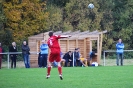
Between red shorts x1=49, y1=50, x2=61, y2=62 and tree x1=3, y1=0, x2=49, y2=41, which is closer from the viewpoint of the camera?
red shorts x1=49, y1=50, x2=61, y2=62

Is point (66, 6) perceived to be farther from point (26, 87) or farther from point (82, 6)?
point (26, 87)

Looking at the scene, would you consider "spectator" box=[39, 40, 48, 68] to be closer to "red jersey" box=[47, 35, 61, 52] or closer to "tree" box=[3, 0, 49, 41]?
"red jersey" box=[47, 35, 61, 52]

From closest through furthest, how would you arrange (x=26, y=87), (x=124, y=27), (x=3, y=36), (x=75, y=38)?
(x=26, y=87) < (x=75, y=38) < (x=3, y=36) < (x=124, y=27)

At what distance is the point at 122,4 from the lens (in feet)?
198

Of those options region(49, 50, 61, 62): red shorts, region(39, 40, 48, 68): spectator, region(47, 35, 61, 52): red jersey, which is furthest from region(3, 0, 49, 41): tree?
region(47, 35, 61, 52): red jersey

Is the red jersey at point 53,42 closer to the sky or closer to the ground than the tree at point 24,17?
closer to the ground

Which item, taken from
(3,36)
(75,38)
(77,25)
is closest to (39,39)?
(75,38)

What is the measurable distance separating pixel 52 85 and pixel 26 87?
1114mm

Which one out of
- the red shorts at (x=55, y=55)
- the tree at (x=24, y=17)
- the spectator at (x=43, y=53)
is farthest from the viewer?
the tree at (x=24, y=17)

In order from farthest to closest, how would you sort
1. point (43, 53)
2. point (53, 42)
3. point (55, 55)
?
1. point (43, 53)
2. point (55, 55)
3. point (53, 42)

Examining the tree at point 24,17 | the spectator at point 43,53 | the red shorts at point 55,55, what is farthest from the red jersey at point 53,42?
the tree at point 24,17

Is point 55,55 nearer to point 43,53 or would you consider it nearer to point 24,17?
point 43,53

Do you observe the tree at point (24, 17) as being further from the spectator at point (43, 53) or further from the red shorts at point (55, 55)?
the red shorts at point (55, 55)

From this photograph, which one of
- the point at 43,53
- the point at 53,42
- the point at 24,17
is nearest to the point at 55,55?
the point at 53,42
